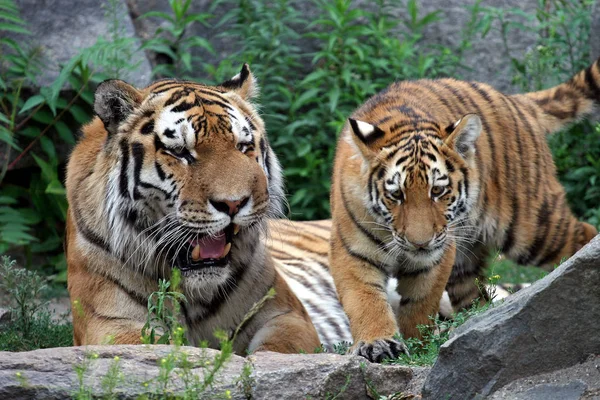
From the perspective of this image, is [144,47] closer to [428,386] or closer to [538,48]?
[538,48]

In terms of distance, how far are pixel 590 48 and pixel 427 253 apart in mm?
3834

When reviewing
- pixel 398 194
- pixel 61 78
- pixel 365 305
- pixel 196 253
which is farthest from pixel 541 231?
pixel 61 78

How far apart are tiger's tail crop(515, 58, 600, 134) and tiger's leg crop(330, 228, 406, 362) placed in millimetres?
1687

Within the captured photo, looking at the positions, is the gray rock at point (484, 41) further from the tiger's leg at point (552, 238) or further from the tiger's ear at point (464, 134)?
the tiger's ear at point (464, 134)

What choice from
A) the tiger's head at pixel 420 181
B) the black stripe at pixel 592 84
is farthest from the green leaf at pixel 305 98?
the tiger's head at pixel 420 181

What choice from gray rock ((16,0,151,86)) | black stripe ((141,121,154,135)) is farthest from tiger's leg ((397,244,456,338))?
gray rock ((16,0,151,86))

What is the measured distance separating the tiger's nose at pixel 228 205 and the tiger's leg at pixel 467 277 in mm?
1916

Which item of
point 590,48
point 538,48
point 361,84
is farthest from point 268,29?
point 590,48

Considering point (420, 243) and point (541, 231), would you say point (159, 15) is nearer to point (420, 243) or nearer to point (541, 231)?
point (541, 231)

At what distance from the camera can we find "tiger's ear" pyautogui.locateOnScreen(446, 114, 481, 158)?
4328 mm

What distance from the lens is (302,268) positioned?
5621 millimetres

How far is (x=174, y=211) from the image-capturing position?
3711 millimetres

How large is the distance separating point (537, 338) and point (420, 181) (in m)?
1.46

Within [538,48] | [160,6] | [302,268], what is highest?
[160,6]
